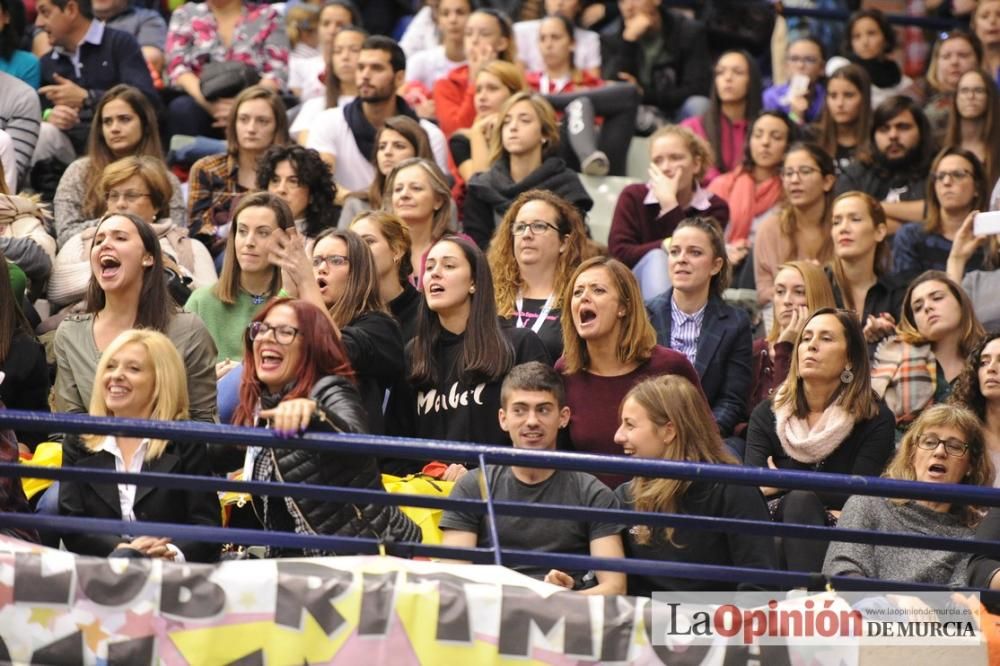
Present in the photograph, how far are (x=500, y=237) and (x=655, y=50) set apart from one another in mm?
4162

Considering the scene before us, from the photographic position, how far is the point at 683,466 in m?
5.96

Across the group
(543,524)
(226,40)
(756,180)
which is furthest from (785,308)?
(226,40)

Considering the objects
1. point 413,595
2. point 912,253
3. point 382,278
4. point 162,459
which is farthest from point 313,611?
point 912,253

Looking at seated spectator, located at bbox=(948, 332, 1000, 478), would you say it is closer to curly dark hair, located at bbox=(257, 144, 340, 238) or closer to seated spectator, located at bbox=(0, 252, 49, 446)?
curly dark hair, located at bbox=(257, 144, 340, 238)

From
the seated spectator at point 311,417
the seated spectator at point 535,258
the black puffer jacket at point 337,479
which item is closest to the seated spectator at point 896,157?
the seated spectator at point 535,258

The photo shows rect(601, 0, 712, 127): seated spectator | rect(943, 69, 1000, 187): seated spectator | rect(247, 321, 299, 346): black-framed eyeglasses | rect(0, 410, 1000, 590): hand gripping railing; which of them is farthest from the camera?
rect(601, 0, 712, 127): seated spectator

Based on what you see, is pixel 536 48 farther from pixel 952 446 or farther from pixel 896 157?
pixel 952 446

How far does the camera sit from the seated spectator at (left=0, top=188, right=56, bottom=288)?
873 centimetres

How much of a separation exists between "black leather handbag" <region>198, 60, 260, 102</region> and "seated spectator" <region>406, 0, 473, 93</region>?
4.20 feet

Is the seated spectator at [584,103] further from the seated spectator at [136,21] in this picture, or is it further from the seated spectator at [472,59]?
the seated spectator at [136,21]

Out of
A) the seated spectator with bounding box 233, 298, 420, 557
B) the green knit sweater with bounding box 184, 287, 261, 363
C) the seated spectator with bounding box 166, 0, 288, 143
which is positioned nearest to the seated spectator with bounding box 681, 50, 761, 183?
the seated spectator with bounding box 166, 0, 288, 143

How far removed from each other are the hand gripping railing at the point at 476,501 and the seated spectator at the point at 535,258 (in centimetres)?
255

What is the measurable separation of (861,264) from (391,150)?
97.1 inches

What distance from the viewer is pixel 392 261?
28.0 feet
